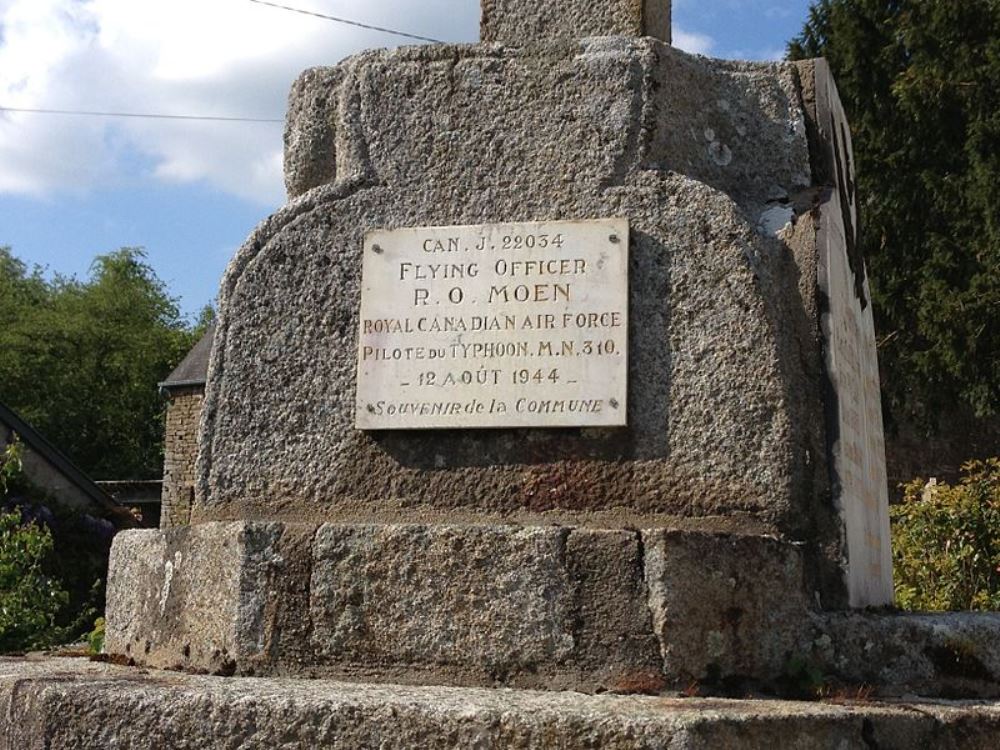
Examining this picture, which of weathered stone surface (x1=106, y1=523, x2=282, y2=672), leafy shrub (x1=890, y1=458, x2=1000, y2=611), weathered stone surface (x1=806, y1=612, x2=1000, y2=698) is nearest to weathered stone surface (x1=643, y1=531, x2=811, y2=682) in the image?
weathered stone surface (x1=806, y1=612, x2=1000, y2=698)

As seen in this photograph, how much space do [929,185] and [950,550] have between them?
27.4ft

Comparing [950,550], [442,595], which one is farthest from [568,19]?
[950,550]

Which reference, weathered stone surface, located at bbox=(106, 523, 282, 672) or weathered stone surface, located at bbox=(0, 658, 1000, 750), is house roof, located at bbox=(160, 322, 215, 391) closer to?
weathered stone surface, located at bbox=(106, 523, 282, 672)

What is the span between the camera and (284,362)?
12.3ft

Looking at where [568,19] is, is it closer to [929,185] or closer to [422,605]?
[422,605]

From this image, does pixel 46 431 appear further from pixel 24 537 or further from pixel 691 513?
pixel 691 513

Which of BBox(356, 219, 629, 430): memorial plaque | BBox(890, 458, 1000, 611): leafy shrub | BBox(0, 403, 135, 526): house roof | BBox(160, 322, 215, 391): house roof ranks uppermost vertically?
BBox(160, 322, 215, 391): house roof

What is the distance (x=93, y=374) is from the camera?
37.9 meters

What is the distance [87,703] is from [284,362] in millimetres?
1125

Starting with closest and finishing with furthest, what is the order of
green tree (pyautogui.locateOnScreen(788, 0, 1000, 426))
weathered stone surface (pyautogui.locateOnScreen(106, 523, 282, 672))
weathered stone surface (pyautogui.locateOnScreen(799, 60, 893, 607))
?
1. weathered stone surface (pyautogui.locateOnScreen(106, 523, 282, 672))
2. weathered stone surface (pyautogui.locateOnScreen(799, 60, 893, 607))
3. green tree (pyautogui.locateOnScreen(788, 0, 1000, 426))

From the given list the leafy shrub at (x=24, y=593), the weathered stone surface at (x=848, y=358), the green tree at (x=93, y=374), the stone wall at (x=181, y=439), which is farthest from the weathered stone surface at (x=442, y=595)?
the green tree at (x=93, y=374)

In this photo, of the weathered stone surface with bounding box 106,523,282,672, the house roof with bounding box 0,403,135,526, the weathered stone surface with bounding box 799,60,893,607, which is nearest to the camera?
the weathered stone surface with bounding box 106,523,282,672

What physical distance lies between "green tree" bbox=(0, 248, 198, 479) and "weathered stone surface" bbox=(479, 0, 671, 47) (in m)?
34.1

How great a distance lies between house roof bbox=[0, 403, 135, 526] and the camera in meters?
18.3
